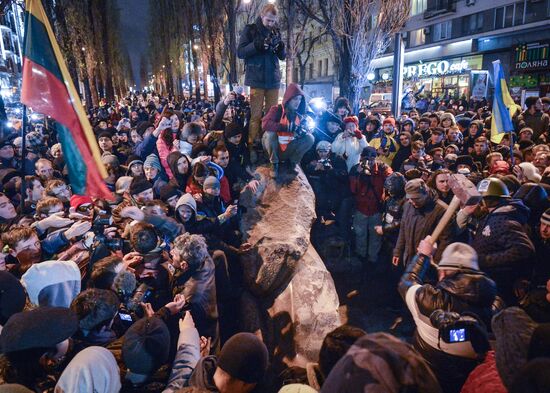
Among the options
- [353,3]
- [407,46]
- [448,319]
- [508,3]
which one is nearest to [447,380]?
→ [448,319]

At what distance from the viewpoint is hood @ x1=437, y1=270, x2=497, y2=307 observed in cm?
256

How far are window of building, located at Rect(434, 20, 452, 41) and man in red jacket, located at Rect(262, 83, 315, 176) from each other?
32714 mm

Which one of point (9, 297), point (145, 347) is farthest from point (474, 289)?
point (9, 297)

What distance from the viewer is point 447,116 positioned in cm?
915

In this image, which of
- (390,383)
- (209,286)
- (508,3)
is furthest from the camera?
(508,3)

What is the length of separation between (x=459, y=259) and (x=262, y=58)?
4088mm

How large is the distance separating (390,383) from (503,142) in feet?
24.6

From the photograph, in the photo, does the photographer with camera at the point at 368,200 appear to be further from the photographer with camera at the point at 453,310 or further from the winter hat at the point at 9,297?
the winter hat at the point at 9,297

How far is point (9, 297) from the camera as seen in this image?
250 cm

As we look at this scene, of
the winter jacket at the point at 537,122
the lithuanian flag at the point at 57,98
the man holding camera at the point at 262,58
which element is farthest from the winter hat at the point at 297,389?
the winter jacket at the point at 537,122

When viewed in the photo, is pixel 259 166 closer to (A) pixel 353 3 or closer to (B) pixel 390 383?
(B) pixel 390 383

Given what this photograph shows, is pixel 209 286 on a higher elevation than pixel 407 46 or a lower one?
lower

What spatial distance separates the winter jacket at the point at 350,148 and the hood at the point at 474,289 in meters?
3.82

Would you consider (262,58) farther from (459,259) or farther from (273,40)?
(459,259)
